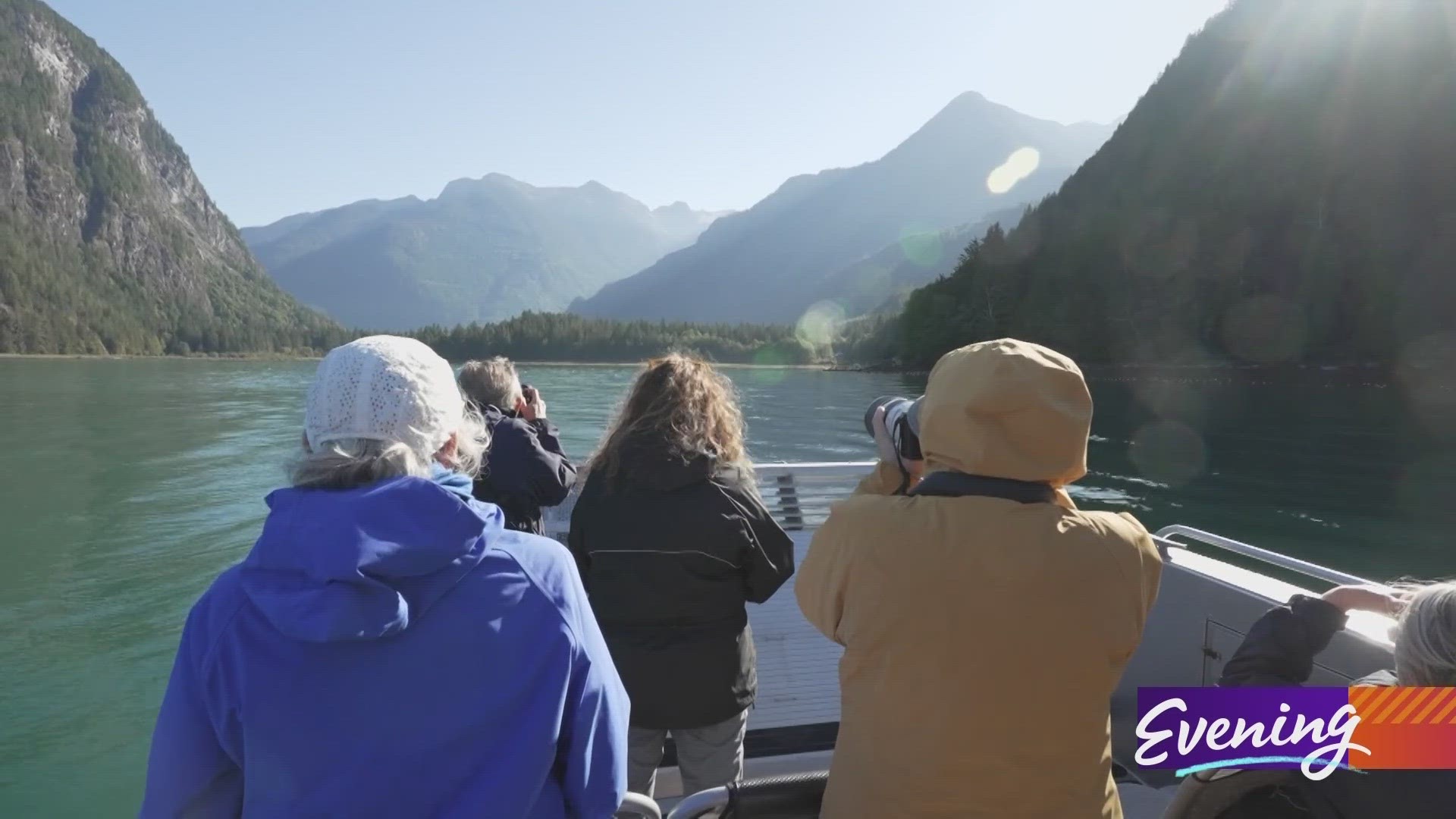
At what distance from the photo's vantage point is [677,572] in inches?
88.8

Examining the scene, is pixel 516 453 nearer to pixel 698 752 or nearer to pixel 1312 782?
pixel 698 752

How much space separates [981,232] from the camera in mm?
175250

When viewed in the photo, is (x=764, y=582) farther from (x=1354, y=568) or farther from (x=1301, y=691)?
(x=1354, y=568)

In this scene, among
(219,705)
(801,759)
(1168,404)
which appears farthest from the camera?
(1168,404)

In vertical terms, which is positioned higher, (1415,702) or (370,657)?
(370,657)

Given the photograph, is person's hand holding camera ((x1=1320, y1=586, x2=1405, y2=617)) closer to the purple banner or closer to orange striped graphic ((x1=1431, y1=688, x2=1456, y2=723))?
the purple banner

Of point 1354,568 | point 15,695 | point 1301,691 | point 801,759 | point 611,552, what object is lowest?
point 1354,568

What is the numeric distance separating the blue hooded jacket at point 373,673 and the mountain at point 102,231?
12494 centimetres

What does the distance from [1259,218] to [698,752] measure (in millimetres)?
65658

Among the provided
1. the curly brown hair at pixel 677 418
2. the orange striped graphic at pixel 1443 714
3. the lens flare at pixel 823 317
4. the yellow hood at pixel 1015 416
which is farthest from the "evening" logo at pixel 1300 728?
the lens flare at pixel 823 317

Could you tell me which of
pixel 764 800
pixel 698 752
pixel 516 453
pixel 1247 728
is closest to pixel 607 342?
pixel 516 453

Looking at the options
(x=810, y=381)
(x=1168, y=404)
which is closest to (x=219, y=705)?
(x=1168, y=404)

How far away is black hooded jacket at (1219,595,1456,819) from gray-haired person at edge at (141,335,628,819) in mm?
1264

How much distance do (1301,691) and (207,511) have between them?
1346 centimetres
